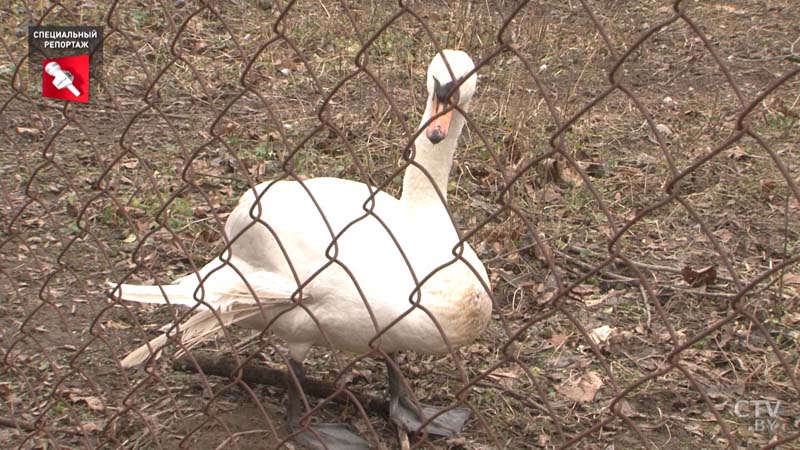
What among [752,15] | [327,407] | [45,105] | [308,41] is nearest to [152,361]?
[327,407]

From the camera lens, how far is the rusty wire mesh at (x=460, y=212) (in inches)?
113

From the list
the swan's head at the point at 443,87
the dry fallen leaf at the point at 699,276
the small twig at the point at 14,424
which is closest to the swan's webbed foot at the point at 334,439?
the small twig at the point at 14,424

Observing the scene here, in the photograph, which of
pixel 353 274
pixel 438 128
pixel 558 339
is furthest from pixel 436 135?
pixel 558 339

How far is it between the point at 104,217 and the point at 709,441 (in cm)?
273

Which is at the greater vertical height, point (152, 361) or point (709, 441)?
point (152, 361)

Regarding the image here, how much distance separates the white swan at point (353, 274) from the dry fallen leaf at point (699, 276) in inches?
50.8

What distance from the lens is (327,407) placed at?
10.8 ft

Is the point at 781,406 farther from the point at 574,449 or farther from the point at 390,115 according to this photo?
the point at 390,115

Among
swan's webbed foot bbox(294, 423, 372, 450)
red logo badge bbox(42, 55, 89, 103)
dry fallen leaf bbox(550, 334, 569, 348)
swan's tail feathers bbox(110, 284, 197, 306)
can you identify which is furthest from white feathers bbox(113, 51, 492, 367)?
dry fallen leaf bbox(550, 334, 569, 348)

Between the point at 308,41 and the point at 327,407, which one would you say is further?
the point at 308,41

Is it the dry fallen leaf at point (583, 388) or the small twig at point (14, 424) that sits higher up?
the small twig at point (14, 424)

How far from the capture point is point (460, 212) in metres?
4.34

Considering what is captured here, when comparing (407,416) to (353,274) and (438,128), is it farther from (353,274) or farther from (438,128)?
(438,128)

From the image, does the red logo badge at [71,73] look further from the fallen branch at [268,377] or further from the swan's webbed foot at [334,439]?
the swan's webbed foot at [334,439]
